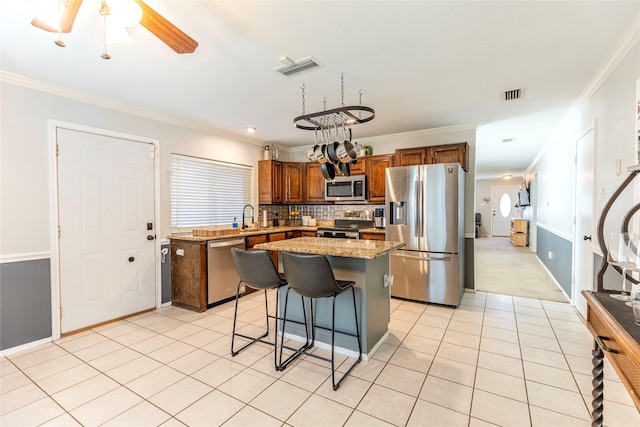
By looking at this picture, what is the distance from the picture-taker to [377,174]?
4.74 m

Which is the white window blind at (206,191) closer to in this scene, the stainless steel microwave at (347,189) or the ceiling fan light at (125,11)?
the stainless steel microwave at (347,189)

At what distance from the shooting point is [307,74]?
2.60 m

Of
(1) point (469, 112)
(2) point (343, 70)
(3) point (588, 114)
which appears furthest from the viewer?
(1) point (469, 112)

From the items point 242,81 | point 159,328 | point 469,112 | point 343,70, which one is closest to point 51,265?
point 159,328

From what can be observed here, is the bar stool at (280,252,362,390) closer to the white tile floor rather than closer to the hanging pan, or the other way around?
the white tile floor

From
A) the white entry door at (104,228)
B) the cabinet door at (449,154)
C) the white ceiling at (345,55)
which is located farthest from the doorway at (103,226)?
the cabinet door at (449,154)

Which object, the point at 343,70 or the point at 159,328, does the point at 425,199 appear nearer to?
the point at 343,70

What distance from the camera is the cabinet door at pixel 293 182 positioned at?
5.29 metres

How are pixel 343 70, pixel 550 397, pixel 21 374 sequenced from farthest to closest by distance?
pixel 343 70 → pixel 21 374 → pixel 550 397

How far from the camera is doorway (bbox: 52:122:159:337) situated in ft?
9.58

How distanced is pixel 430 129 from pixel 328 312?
3242 millimetres

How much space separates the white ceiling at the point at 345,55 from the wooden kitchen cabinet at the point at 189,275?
5.60ft

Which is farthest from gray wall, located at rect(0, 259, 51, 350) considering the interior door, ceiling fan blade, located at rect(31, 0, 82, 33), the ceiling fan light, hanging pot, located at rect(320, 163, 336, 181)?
the interior door

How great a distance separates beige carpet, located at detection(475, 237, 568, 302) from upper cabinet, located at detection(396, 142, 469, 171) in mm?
2074
